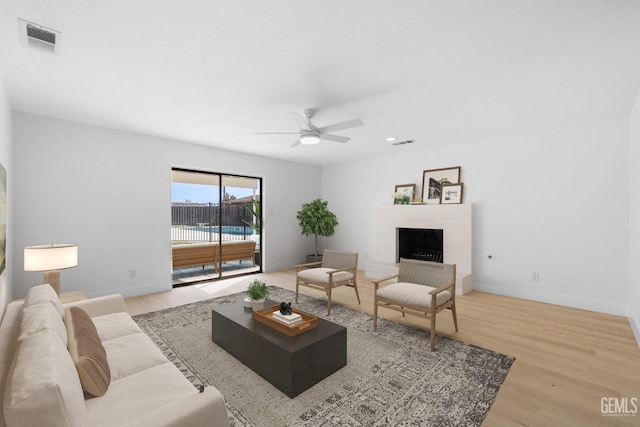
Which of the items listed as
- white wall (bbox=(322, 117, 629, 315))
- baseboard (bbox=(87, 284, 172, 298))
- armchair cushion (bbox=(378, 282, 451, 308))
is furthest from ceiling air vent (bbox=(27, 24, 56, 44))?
white wall (bbox=(322, 117, 629, 315))

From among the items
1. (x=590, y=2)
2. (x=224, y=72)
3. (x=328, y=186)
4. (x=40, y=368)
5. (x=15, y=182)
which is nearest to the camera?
(x=40, y=368)

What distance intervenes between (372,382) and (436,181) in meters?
4.38

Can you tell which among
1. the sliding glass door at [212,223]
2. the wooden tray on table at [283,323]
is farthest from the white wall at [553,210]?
the wooden tray on table at [283,323]

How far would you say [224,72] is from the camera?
2.78 meters

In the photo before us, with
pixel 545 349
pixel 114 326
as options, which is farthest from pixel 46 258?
pixel 545 349

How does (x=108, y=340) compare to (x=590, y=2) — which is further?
(x=108, y=340)

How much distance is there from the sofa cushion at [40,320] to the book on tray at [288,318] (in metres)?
1.48

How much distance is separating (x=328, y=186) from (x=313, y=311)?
14.2ft

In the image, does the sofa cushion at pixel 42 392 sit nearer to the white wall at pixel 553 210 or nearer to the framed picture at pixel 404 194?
the white wall at pixel 553 210

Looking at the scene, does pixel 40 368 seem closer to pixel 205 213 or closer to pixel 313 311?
pixel 313 311

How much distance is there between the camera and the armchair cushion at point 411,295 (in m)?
3.08

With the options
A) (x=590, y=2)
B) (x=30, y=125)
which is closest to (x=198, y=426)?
(x=590, y=2)

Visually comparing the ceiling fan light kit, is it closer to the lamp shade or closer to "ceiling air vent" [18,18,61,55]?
"ceiling air vent" [18,18,61,55]

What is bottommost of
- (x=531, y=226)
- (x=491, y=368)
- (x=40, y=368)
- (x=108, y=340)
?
(x=491, y=368)
